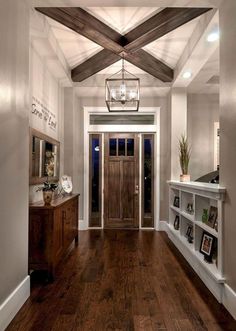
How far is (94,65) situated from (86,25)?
1.49 m

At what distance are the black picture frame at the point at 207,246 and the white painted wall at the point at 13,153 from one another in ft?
6.75

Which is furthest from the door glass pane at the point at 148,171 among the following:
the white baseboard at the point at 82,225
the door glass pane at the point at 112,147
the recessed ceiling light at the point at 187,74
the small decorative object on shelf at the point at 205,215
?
the small decorative object on shelf at the point at 205,215

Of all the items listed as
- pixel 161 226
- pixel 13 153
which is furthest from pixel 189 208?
pixel 13 153

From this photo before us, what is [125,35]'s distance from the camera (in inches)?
174

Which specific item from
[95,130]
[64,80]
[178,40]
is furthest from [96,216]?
[178,40]

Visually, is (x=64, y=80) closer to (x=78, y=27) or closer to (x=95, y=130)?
(x=95, y=130)

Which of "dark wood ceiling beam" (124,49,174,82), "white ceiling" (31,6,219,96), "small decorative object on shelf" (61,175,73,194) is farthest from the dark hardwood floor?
"dark wood ceiling beam" (124,49,174,82)

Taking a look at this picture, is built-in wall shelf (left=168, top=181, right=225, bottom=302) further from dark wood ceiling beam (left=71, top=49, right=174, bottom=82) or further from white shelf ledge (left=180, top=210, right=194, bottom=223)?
dark wood ceiling beam (left=71, top=49, right=174, bottom=82)

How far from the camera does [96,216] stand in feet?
21.6

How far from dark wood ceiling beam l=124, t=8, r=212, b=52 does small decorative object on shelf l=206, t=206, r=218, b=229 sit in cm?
245

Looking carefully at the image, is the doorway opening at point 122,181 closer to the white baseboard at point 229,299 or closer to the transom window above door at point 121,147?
the transom window above door at point 121,147

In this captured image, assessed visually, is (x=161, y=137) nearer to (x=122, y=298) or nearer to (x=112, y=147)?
(x=112, y=147)

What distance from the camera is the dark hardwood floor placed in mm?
2436

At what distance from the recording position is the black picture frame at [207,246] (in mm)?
3344
